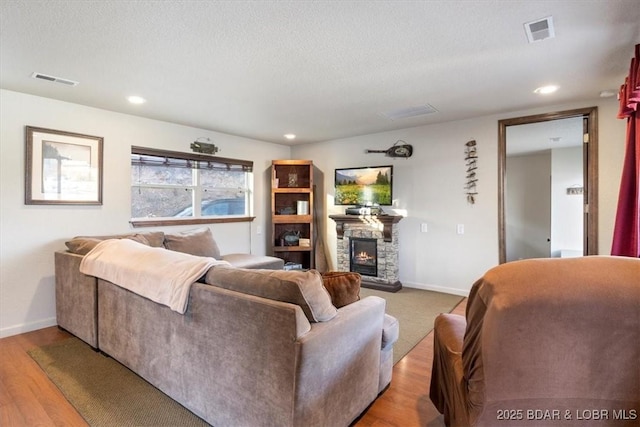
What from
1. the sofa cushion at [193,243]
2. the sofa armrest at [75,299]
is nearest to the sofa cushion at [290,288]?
the sofa armrest at [75,299]

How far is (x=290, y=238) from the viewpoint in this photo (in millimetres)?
5355

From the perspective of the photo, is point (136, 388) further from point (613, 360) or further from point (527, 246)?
point (527, 246)

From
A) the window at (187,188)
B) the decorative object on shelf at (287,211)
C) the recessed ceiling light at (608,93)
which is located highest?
the recessed ceiling light at (608,93)

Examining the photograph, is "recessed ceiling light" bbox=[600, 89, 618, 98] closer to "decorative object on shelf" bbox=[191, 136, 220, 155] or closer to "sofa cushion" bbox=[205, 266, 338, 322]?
"sofa cushion" bbox=[205, 266, 338, 322]

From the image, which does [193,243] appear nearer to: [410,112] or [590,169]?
[410,112]

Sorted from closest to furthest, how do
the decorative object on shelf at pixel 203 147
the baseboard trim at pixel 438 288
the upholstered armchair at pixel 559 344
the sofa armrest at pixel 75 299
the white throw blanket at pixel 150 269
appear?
the upholstered armchair at pixel 559 344, the white throw blanket at pixel 150 269, the sofa armrest at pixel 75 299, the baseboard trim at pixel 438 288, the decorative object on shelf at pixel 203 147

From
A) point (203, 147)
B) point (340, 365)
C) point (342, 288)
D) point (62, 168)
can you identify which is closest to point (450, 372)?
point (340, 365)

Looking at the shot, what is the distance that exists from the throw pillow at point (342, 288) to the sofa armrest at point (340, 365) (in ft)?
0.18

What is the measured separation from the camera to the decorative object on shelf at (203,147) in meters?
4.46

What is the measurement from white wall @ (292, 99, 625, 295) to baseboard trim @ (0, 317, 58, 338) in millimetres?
4360

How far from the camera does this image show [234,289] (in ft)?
5.37

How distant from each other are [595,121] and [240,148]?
Answer: 461 cm

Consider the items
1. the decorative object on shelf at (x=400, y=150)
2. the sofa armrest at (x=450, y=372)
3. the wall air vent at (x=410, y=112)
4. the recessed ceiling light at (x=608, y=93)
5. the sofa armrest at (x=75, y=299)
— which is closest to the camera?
the sofa armrest at (x=450, y=372)

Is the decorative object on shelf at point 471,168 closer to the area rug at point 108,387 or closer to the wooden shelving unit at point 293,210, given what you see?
the area rug at point 108,387
